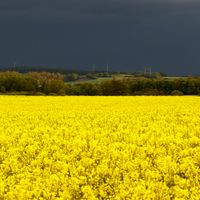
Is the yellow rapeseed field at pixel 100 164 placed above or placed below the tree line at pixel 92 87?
below

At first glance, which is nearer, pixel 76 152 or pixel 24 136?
pixel 76 152

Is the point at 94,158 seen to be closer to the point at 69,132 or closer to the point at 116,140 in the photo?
the point at 116,140

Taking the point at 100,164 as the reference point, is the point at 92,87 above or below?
above

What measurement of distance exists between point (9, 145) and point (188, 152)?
15.3 ft

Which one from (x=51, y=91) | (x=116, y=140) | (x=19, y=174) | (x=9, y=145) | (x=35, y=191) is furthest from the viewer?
(x=51, y=91)

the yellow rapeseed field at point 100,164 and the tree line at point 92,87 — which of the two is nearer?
the yellow rapeseed field at point 100,164

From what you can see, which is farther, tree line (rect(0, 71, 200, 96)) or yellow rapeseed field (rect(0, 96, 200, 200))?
tree line (rect(0, 71, 200, 96))

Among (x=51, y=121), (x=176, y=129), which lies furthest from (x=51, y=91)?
(x=176, y=129)

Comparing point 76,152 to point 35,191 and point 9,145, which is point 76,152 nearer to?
point 9,145

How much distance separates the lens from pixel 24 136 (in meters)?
14.0

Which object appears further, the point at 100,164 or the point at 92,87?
the point at 92,87

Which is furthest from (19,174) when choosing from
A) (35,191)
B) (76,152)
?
(76,152)

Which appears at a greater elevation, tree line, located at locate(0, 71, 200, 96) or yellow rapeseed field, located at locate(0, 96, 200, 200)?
tree line, located at locate(0, 71, 200, 96)

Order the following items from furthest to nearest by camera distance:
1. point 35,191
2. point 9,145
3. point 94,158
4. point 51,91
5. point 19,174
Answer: point 51,91 < point 9,145 < point 94,158 < point 19,174 < point 35,191
